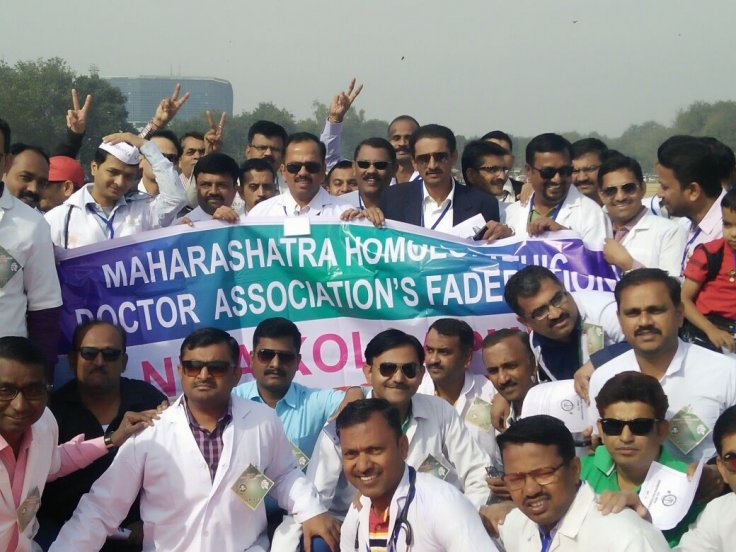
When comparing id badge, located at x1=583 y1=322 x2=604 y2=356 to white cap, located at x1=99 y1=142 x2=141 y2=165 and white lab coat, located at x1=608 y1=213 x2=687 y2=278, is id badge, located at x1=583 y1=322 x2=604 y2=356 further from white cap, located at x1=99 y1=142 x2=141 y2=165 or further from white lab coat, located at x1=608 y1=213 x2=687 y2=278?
white cap, located at x1=99 y1=142 x2=141 y2=165

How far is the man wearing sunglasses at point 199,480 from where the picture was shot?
18.3ft

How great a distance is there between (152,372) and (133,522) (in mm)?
1638

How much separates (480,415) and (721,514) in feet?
6.78

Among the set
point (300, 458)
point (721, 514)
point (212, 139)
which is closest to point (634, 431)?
point (721, 514)

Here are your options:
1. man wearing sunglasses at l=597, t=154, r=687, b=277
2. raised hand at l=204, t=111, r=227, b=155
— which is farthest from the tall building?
man wearing sunglasses at l=597, t=154, r=687, b=277

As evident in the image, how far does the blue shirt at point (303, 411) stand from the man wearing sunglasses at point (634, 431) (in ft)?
6.72

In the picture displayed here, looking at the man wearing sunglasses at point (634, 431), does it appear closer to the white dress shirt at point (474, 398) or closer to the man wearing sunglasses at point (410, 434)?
the man wearing sunglasses at point (410, 434)

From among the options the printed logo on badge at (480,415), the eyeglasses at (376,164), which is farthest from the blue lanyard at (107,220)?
the printed logo on badge at (480,415)

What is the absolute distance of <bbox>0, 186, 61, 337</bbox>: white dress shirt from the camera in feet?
20.0

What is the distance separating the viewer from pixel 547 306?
6492mm

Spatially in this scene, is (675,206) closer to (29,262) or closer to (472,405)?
(472,405)

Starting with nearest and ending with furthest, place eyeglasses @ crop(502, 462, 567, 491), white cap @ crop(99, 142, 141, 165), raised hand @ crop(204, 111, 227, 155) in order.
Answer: eyeglasses @ crop(502, 462, 567, 491), white cap @ crop(99, 142, 141, 165), raised hand @ crop(204, 111, 227, 155)

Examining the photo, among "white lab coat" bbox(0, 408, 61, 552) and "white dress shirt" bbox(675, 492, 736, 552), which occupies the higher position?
"white lab coat" bbox(0, 408, 61, 552)

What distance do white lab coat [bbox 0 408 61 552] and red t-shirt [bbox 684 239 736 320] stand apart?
392 centimetres
